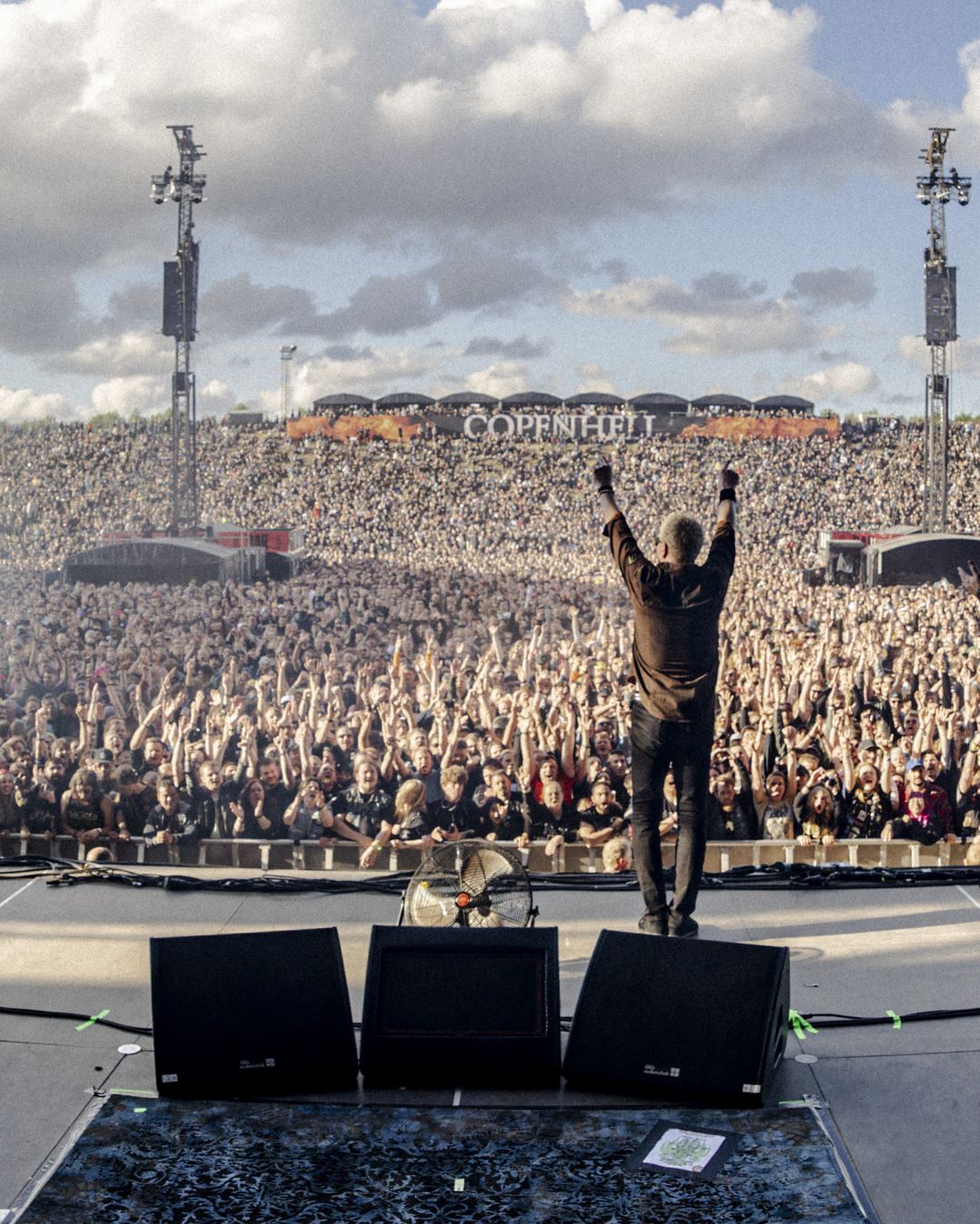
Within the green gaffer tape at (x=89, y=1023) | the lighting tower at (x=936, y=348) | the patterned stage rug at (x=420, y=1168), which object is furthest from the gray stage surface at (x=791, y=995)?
the lighting tower at (x=936, y=348)

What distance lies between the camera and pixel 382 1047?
3.59 meters

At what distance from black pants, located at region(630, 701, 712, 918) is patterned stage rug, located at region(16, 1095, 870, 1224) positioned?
1.43 m

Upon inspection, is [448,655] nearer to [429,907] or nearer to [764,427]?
[764,427]

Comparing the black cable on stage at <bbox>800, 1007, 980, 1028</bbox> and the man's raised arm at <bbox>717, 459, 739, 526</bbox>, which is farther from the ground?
the man's raised arm at <bbox>717, 459, 739, 526</bbox>

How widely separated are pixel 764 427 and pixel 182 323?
3259 mm

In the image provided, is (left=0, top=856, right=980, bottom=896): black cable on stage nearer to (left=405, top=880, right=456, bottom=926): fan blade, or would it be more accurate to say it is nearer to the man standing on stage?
the man standing on stage

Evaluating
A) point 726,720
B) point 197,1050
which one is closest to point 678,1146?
point 197,1050

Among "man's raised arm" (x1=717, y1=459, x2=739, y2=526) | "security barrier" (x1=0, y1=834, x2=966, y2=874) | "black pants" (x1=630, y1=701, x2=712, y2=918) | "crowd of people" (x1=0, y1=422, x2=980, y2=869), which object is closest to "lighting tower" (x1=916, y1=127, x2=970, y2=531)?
"crowd of people" (x1=0, y1=422, x2=980, y2=869)

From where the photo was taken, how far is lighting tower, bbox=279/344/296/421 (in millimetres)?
7059

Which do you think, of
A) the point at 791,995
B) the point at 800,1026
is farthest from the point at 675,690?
the point at 800,1026

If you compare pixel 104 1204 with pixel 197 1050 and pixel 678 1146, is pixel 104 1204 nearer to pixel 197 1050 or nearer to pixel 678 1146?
pixel 197 1050

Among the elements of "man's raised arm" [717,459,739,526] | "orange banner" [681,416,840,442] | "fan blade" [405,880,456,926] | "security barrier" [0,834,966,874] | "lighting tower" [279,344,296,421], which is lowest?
"security barrier" [0,834,966,874]

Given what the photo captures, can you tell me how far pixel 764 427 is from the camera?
22.9 ft

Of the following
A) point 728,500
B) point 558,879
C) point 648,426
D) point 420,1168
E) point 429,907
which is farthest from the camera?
point 648,426
